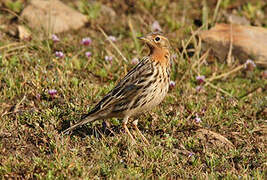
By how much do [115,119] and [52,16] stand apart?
367cm

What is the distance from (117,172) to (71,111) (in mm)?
1753

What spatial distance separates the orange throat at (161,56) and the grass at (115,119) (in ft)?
2.66

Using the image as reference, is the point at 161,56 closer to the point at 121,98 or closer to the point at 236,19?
the point at 121,98

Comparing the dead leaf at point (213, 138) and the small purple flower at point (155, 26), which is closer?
the dead leaf at point (213, 138)

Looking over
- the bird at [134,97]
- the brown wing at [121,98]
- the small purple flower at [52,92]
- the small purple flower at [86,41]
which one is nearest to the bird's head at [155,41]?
the bird at [134,97]

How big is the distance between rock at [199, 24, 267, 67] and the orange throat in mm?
2533

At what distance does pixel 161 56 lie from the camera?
6.47 metres

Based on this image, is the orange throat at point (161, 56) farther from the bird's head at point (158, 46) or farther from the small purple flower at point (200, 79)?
the small purple flower at point (200, 79)

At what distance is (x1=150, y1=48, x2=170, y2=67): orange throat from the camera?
253 inches

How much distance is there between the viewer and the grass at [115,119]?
17.7 ft

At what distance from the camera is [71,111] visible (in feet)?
21.6

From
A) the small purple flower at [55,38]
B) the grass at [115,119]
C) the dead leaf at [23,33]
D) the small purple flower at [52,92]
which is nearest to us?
the grass at [115,119]

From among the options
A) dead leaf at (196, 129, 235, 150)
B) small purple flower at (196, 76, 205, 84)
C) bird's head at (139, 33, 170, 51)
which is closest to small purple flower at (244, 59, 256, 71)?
small purple flower at (196, 76, 205, 84)

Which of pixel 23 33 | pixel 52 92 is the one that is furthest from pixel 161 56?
pixel 23 33
